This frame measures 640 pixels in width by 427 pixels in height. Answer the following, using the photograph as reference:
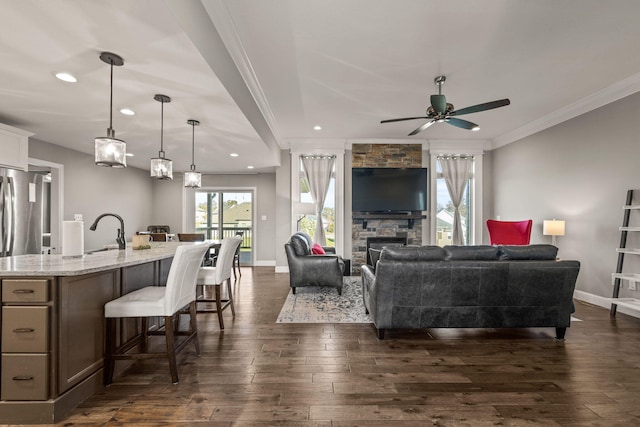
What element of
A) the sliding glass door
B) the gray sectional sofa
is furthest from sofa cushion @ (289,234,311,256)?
the sliding glass door

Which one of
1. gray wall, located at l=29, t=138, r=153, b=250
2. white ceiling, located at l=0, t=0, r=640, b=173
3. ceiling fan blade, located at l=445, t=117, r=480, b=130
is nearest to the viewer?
white ceiling, located at l=0, t=0, r=640, b=173

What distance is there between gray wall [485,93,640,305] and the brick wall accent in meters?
1.99

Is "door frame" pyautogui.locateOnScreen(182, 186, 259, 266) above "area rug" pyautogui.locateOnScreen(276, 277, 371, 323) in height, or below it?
above

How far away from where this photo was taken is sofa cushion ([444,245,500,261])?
293 cm

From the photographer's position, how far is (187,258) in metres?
2.25

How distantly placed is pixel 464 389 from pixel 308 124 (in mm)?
4492

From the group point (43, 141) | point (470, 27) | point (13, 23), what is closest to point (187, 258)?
point (13, 23)

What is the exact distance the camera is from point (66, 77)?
8.41ft

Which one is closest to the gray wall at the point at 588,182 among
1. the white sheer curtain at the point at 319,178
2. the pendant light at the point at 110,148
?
the white sheer curtain at the point at 319,178

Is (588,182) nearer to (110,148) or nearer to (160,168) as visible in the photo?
(160,168)

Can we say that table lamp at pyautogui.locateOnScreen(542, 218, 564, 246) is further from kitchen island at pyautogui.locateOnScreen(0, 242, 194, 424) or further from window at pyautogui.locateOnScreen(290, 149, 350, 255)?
kitchen island at pyautogui.locateOnScreen(0, 242, 194, 424)

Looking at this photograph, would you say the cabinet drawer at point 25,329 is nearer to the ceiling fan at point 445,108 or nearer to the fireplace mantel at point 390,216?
the ceiling fan at point 445,108

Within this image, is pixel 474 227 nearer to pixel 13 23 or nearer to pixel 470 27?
pixel 470 27

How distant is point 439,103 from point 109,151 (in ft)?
10.5
